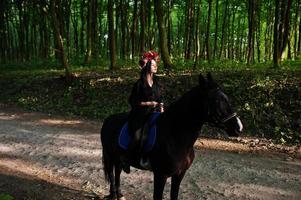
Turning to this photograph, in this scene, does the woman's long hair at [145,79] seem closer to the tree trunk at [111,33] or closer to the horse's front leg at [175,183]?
the horse's front leg at [175,183]

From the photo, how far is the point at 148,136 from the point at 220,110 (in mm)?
1340

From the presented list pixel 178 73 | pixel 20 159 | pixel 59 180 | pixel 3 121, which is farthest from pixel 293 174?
pixel 3 121

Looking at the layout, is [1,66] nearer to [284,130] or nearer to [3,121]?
[3,121]

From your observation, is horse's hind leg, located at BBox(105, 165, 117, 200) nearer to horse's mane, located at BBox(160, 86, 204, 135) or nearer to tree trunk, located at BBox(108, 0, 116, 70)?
horse's mane, located at BBox(160, 86, 204, 135)

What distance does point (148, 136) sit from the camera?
620 centimetres

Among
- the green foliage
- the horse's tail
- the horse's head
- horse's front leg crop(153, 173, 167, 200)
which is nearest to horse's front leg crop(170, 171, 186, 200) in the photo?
horse's front leg crop(153, 173, 167, 200)

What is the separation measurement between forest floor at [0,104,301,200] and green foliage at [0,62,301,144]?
137 centimetres

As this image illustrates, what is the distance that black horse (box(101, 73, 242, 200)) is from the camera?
5371 millimetres

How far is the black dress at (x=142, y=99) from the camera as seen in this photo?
627 centimetres

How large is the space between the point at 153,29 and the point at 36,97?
16.5m

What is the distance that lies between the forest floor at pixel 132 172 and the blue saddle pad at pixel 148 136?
170cm

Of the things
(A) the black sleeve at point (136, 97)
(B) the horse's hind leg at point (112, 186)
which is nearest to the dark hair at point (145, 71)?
(A) the black sleeve at point (136, 97)

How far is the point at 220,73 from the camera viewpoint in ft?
55.2

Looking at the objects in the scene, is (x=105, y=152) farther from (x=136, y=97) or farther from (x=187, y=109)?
(x=187, y=109)
